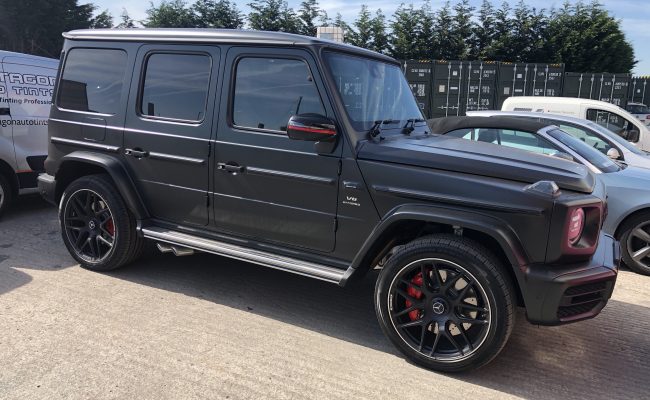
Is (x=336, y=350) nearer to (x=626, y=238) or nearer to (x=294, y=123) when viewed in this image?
(x=294, y=123)

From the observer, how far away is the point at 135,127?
437cm

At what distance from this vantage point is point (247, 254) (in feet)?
12.8

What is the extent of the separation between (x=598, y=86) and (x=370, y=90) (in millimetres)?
17643

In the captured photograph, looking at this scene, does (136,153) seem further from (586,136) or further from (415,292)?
(586,136)

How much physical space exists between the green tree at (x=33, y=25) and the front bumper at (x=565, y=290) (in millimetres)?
31438

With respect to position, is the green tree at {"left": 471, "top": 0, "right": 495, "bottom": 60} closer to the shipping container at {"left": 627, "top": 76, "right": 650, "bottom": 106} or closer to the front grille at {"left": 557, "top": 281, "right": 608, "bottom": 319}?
the shipping container at {"left": 627, "top": 76, "right": 650, "bottom": 106}

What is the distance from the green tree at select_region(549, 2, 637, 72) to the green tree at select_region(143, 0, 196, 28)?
64.9 ft

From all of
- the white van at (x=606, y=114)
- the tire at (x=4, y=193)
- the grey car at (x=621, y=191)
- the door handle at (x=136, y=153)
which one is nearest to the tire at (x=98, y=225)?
the door handle at (x=136, y=153)

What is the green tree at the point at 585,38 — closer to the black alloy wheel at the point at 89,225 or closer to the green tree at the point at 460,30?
the green tree at the point at 460,30

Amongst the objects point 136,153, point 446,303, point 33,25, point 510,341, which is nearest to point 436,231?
point 446,303

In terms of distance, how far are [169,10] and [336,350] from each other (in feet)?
101

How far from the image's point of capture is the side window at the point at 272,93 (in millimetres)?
3672

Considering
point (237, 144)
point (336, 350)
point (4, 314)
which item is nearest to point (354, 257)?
point (336, 350)

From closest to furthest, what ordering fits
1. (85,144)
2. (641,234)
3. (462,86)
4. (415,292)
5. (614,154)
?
(415,292) < (85,144) < (641,234) < (614,154) < (462,86)
